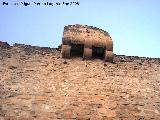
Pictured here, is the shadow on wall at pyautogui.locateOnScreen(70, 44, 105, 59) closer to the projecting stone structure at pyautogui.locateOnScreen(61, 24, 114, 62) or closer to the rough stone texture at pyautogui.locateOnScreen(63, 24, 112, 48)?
the projecting stone structure at pyautogui.locateOnScreen(61, 24, 114, 62)

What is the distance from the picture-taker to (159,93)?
619cm

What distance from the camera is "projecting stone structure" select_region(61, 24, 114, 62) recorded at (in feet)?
23.4

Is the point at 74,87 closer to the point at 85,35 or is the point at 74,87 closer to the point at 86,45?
the point at 86,45

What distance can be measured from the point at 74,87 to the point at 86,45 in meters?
1.53

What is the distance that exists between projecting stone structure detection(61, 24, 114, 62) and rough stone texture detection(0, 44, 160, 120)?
0.68ft

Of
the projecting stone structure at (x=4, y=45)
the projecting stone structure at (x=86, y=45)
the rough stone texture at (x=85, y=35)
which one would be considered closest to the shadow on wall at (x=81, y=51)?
the projecting stone structure at (x=86, y=45)

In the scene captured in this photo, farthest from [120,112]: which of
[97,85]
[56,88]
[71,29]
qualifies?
[71,29]

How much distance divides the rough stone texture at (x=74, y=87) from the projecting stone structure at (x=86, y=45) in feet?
0.68

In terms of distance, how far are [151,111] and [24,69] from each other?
9.28ft

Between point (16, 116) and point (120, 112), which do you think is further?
point (120, 112)

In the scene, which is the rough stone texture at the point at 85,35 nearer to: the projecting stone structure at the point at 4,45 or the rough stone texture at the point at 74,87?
the rough stone texture at the point at 74,87

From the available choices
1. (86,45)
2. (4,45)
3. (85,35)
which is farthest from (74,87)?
(4,45)

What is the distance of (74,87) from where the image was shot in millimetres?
5973

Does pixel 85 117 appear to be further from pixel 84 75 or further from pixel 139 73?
pixel 139 73
